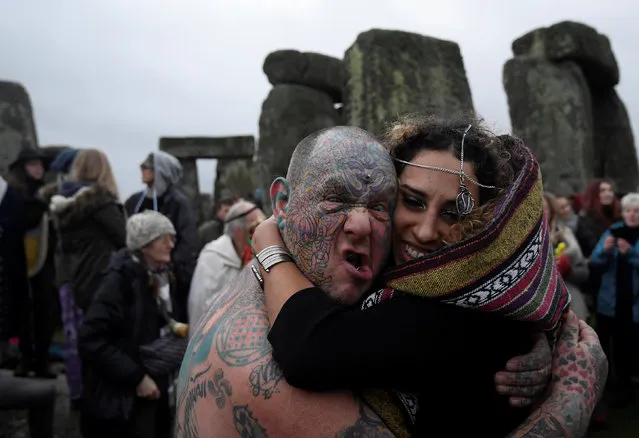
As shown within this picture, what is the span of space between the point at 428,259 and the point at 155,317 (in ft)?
7.35

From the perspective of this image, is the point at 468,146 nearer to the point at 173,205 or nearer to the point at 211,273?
the point at 211,273

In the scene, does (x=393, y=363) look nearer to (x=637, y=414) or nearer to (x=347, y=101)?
(x=347, y=101)

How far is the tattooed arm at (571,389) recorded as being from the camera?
4.16ft

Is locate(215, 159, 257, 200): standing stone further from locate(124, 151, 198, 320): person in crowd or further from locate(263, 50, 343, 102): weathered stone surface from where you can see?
locate(124, 151, 198, 320): person in crowd

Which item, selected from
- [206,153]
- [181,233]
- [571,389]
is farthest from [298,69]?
[571,389]

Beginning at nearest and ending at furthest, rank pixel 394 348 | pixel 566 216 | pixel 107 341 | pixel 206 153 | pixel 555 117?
pixel 394 348 → pixel 107 341 → pixel 566 216 → pixel 555 117 → pixel 206 153

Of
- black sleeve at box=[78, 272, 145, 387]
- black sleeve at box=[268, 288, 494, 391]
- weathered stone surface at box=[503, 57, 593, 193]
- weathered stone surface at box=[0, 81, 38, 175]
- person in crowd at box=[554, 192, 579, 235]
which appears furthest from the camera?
weathered stone surface at box=[0, 81, 38, 175]

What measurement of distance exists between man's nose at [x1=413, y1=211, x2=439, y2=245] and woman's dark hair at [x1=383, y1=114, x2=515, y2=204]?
157 millimetres

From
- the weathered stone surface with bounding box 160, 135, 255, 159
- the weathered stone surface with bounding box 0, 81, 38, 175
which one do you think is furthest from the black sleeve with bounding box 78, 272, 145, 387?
the weathered stone surface with bounding box 160, 135, 255, 159

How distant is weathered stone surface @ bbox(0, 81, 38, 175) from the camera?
9422mm

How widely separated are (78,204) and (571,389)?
3347mm

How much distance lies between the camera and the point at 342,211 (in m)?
1.31

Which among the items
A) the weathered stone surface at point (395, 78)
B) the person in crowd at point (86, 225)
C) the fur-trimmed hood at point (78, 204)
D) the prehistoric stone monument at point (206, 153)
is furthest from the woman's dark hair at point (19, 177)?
the prehistoric stone monument at point (206, 153)

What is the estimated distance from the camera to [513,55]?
7.45 meters
